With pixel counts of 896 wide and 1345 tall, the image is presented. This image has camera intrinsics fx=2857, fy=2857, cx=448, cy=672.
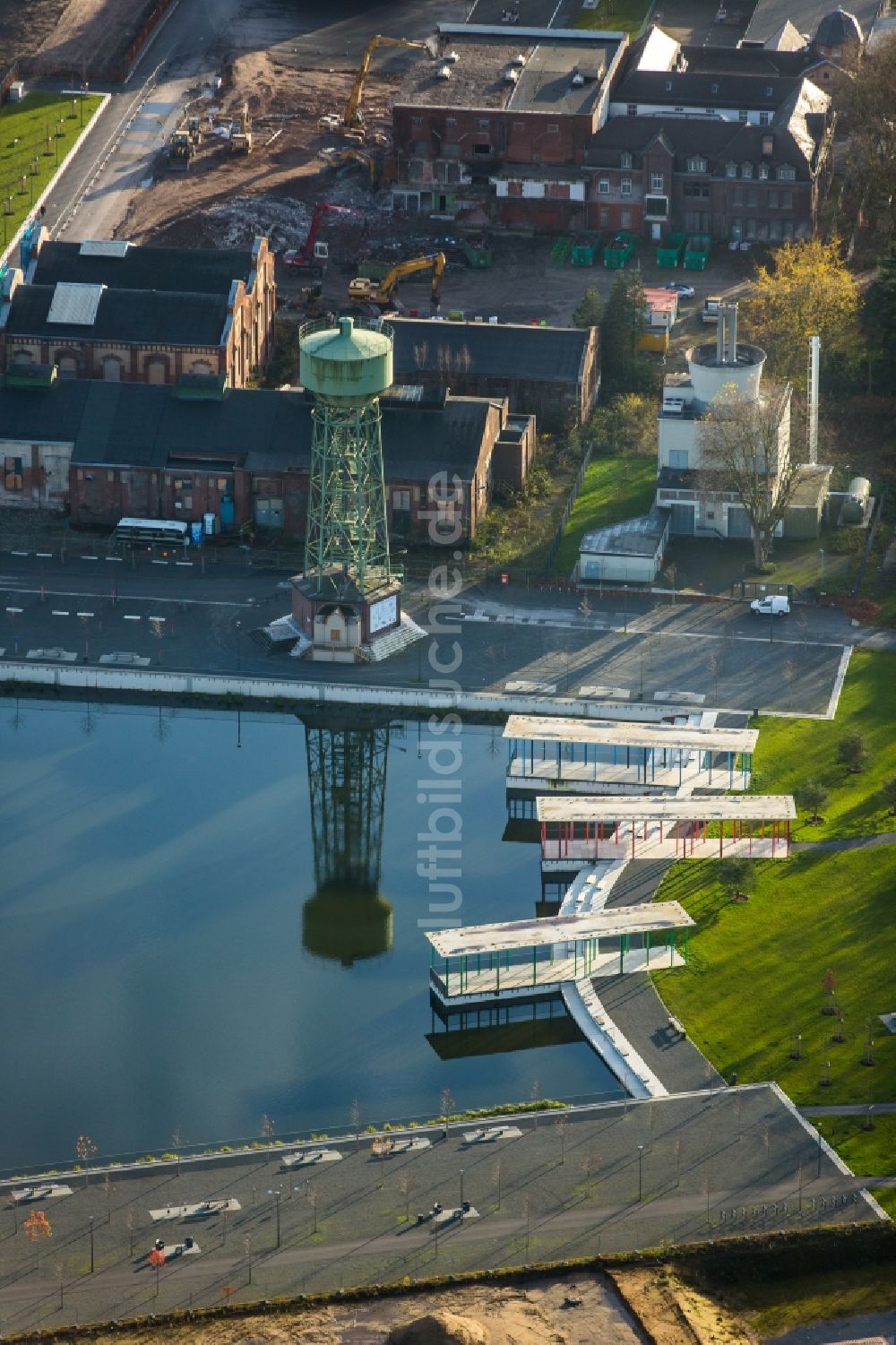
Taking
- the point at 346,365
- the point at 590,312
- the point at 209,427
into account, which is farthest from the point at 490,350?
the point at 346,365

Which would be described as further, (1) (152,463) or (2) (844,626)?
(1) (152,463)

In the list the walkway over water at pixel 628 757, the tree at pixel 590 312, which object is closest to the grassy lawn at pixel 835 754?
the walkway over water at pixel 628 757

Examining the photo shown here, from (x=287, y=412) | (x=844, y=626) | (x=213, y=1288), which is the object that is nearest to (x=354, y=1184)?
A: (x=213, y=1288)

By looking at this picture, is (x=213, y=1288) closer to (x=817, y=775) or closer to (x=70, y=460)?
(x=817, y=775)

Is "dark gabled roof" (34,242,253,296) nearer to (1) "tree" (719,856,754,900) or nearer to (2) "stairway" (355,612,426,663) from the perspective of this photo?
(2) "stairway" (355,612,426,663)

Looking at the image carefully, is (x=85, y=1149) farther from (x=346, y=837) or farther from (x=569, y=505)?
(x=569, y=505)
